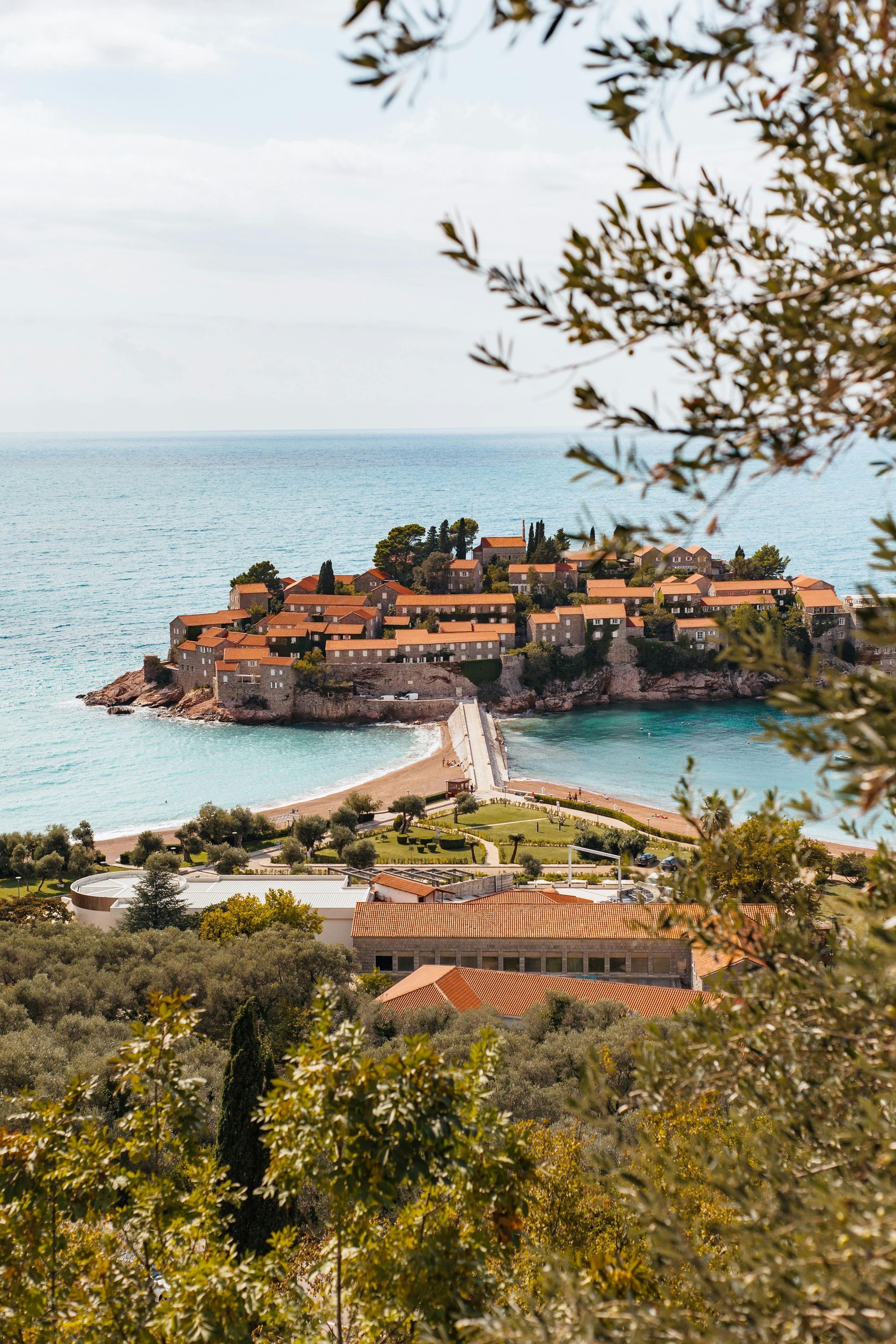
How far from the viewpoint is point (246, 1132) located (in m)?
10.9

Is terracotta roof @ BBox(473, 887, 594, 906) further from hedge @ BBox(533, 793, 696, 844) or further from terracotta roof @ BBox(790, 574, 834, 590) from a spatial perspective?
terracotta roof @ BBox(790, 574, 834, 590)

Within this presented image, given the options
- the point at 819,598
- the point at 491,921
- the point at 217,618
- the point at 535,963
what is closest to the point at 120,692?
the point at 217,618

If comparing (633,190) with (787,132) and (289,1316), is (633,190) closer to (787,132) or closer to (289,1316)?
(787,132)

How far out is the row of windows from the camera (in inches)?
934

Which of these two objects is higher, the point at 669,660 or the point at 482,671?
the point at 669,660

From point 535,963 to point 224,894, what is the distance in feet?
27.8

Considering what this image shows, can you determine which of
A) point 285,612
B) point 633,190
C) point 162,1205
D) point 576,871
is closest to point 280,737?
point 285,612

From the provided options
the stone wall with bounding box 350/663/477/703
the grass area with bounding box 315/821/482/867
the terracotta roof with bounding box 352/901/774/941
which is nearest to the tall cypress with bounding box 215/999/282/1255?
the terracotta roof with bounding box 352/901/774/941

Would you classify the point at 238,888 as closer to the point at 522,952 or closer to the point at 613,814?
the point at 522,952

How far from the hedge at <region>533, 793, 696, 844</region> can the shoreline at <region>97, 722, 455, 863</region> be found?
5209 mm

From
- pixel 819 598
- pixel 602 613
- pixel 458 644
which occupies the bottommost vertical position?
pixel 458 644

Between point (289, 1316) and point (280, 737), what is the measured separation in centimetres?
5090

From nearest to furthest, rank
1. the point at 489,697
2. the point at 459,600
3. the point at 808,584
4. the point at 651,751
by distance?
the point at 651,751 < the point at 489,697 < the point at 459,600 < the point at 808,584

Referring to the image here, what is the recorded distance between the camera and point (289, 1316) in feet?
17.9
